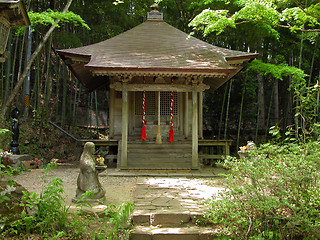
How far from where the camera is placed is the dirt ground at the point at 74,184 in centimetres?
579

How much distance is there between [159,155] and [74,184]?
338 centimetres

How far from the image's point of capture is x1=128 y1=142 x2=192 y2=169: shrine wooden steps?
9.40 meters

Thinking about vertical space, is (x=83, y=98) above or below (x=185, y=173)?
above

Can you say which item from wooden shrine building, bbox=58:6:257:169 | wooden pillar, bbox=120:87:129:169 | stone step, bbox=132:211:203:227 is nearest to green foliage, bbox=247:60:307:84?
wooden shrine building, bbox=58:6:257:169

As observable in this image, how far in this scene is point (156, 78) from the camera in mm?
10664

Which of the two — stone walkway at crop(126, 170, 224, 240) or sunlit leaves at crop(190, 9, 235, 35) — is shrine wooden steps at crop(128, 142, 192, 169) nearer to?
stone walkway at crop(126, 170, 224, 240)

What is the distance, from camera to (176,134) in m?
11.1

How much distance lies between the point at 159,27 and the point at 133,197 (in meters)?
8.36

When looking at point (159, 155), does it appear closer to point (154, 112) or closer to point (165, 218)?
point (154, 112)

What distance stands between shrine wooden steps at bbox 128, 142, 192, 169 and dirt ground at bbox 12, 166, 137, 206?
137cm

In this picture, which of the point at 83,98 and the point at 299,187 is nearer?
the point at 299,187

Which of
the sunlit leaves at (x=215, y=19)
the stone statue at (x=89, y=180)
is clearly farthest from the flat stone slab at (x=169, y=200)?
the sunlit leaves at (x=215, y=19)

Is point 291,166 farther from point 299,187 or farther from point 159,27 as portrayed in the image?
point 159,27

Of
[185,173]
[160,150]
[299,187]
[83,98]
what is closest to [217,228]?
[299,187]
